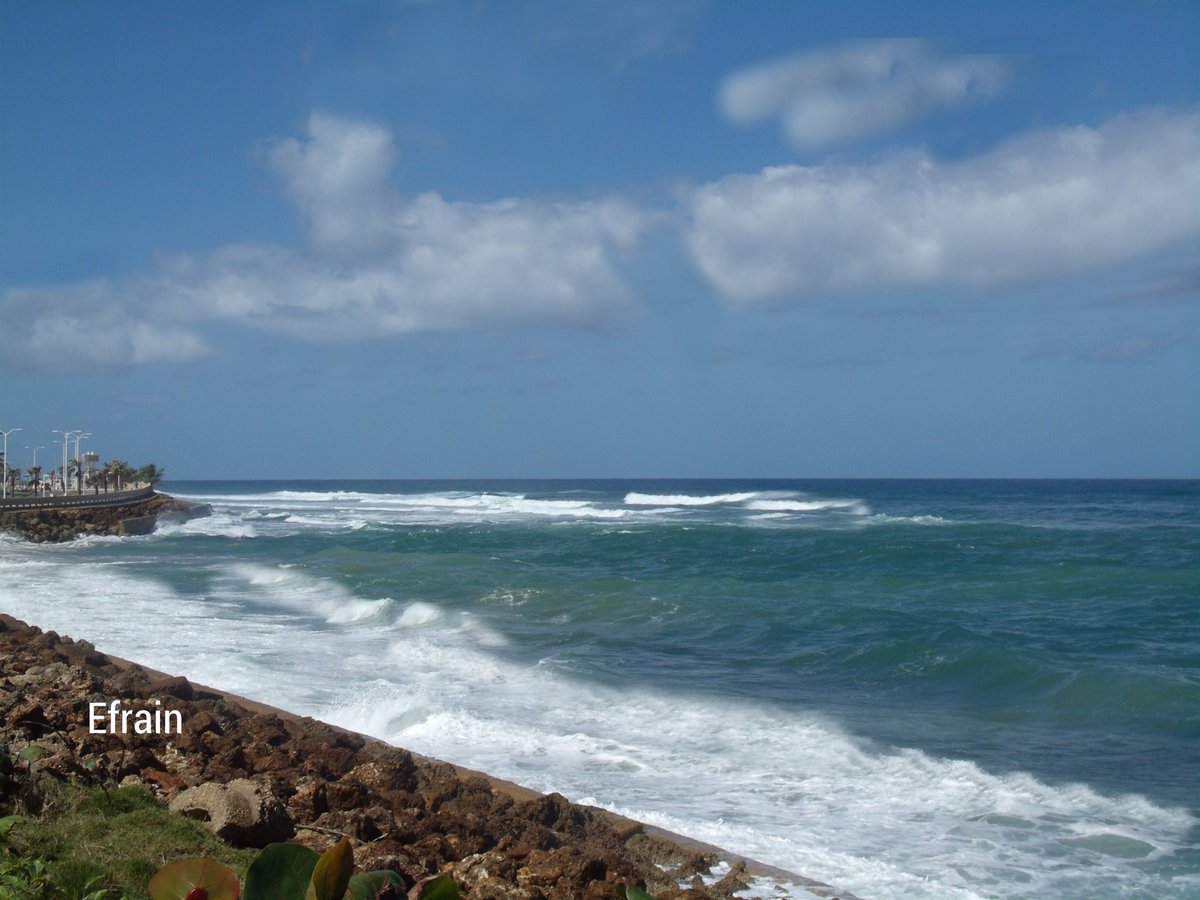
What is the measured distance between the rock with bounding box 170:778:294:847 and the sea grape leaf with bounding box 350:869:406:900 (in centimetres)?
331

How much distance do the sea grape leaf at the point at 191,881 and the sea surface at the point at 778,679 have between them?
16.8 feet

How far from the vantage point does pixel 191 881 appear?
238cm

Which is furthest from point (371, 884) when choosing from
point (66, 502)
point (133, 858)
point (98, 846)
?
point (66, 502)

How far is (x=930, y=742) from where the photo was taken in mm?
10227

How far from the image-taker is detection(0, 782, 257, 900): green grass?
4.00 m

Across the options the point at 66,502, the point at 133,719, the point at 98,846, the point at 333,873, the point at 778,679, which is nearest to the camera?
the point at 333,873

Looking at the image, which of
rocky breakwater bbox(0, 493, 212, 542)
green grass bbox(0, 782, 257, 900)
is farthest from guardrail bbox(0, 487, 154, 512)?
green grass bbox(0, 782, 257, 900)

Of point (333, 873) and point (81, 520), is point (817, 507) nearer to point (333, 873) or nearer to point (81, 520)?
point (81, 520)

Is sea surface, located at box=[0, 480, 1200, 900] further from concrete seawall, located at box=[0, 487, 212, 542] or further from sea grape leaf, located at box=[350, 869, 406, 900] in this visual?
concrete seawall, located at box=[0, 487, 212, 542]

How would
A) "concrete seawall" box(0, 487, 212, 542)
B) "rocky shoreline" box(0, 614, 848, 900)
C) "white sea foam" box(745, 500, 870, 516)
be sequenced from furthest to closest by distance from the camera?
"white sea foam" box(745, 500, 870, 516), "concrete seawall" box(0, 487, 212, 542), "rocky shoreline" box(0, 614, 848, 900)

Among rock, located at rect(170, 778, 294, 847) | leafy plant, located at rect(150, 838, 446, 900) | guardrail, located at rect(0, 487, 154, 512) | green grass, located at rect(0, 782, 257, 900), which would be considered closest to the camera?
leafy plant, located at rect(150, 838, 446, 900)

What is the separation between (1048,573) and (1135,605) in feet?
16.2

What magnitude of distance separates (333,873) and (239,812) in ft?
11.8

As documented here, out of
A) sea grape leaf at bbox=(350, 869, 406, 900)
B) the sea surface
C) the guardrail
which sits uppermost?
sea grape leaf at bbox=(350, 869, 406, 900)
